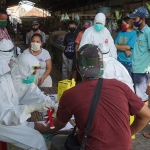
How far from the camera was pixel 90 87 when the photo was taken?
1.51 m

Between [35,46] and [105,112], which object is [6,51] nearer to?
[35,46]

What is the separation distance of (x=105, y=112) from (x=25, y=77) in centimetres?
123

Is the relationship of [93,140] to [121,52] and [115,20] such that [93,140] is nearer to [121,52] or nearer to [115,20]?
[121,52]

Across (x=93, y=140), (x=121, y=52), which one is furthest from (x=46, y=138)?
(x=121, y=52)

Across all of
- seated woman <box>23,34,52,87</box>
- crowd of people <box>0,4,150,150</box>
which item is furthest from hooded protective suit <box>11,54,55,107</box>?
seated woman <box>23,34,52,87</box>

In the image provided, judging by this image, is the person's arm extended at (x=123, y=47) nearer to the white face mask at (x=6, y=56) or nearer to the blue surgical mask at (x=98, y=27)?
the blue surgical mask at (x=98, y=27)

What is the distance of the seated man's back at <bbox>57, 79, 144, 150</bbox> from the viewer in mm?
1468

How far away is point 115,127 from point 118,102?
15 centimetres

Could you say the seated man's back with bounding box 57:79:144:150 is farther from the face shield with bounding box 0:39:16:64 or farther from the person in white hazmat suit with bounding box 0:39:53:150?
the face shield with bounding box 0:39:16:64

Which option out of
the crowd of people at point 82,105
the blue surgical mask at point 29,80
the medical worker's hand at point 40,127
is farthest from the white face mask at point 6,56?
the medical worker's hand at point 40,127

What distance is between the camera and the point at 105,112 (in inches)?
57.7

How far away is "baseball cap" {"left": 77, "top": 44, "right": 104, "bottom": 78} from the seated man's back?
6 cm

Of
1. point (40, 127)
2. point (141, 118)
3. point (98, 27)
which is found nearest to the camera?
point (141, 118)

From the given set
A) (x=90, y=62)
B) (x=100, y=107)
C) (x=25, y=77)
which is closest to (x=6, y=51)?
(x=25, y=77)
